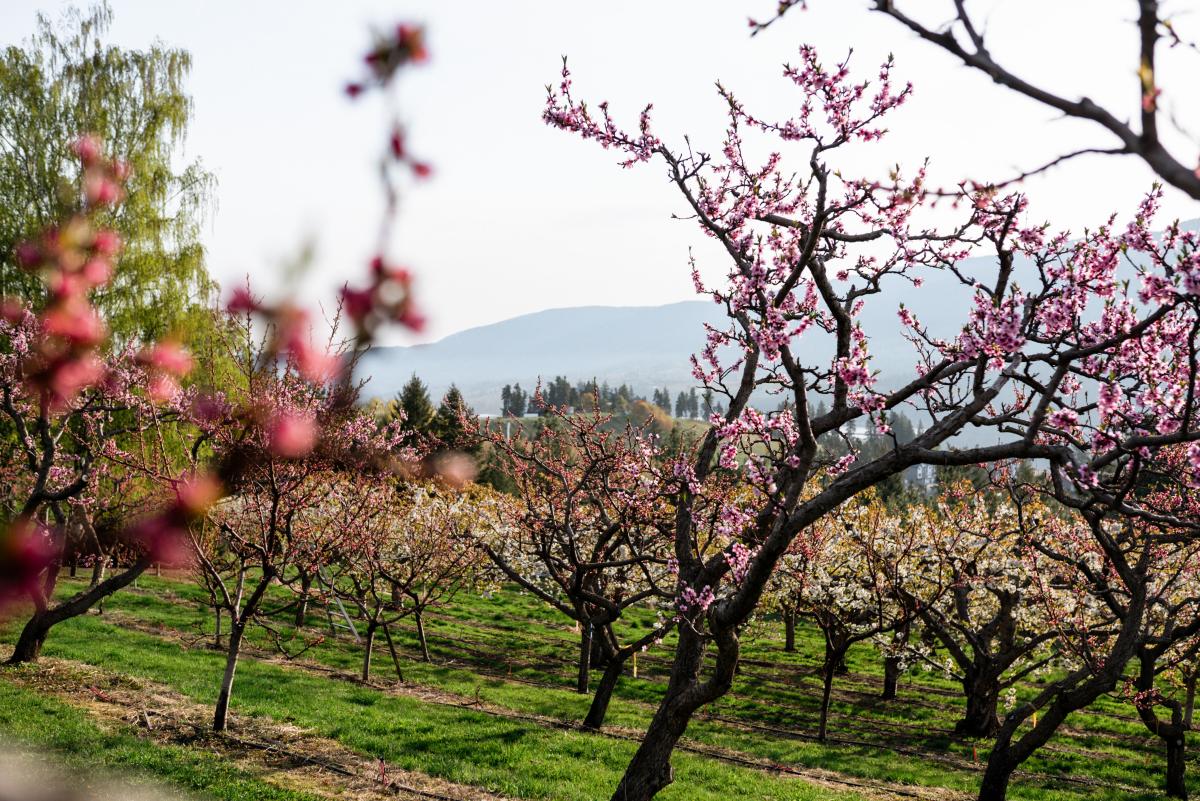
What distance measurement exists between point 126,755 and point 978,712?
19.0 meters

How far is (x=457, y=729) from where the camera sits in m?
15.6

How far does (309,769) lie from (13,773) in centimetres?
1372

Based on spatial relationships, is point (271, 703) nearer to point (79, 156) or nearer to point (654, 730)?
point (654, 730)

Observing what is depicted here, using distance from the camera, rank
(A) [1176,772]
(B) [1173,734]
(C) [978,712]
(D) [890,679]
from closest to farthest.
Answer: (B) [1173,734], (A) [1176,772], (C) [978,712], (D) [890,679]

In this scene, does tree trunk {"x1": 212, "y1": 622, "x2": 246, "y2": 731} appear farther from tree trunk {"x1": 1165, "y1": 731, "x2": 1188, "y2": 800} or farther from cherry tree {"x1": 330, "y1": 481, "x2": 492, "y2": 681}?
tree trunk {"x1": 1165, "y1": 731, "x2": 1188, "y2": 800}

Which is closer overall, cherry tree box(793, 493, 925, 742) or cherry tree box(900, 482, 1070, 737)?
cherry tree box(900, 482, 1070, 737)

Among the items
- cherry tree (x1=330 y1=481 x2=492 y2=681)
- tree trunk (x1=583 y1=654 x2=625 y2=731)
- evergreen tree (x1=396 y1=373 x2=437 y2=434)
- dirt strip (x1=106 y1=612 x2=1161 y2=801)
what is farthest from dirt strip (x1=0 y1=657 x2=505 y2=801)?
evergreen tree (x1=396 y1=373 x2=437 y2=434)

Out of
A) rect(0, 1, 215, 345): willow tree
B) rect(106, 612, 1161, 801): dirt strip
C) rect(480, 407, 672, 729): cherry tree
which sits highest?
rect(0, 1, 215, 345): willow tree

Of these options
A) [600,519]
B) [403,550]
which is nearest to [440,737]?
[600,519]

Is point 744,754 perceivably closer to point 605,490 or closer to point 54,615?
point 605,490

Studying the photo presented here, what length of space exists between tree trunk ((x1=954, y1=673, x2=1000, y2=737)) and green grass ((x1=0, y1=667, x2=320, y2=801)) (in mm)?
15770

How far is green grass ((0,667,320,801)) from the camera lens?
11.1 meters

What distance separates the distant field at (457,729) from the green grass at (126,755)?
0.04m

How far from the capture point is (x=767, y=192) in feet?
34.9
